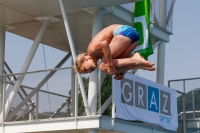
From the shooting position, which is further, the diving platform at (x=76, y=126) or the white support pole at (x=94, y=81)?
the white support pole at (x=94, y=81)

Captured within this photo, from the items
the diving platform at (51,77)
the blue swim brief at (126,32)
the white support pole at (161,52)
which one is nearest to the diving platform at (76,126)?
the diving platform at (51,77)

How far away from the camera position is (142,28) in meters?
24.2

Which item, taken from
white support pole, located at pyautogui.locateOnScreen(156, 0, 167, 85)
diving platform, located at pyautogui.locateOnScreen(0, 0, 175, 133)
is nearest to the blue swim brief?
diving platform, located at pyautogui.locateOnScreen(0, 0, 175, 133)

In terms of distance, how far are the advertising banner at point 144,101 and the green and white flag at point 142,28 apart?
101cm

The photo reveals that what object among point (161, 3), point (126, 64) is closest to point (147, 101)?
point (161, 3)

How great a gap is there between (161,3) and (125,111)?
6010 millimetres

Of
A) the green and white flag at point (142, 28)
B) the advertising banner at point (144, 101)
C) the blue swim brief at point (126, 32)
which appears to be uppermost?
the green and white flag at point (142, 28)

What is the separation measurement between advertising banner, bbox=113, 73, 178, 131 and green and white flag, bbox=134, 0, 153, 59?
1.01 meters

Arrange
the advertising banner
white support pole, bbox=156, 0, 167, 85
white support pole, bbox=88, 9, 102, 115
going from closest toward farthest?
white support pole, bbox=88, 9, 102, 115 → the advertising banner → white support pole, bbox=156, 0, 167, 85

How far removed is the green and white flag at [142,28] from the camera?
2364 cm

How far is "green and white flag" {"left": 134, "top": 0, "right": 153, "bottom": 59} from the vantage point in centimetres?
2364

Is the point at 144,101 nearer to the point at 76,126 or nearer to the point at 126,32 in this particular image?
the point at 76,126

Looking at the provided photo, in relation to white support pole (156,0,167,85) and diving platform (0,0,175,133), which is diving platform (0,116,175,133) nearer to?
diving platform (0,0,175,133)

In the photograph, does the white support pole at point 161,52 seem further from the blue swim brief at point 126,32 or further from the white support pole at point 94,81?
the blue swim brief at point 126,32
